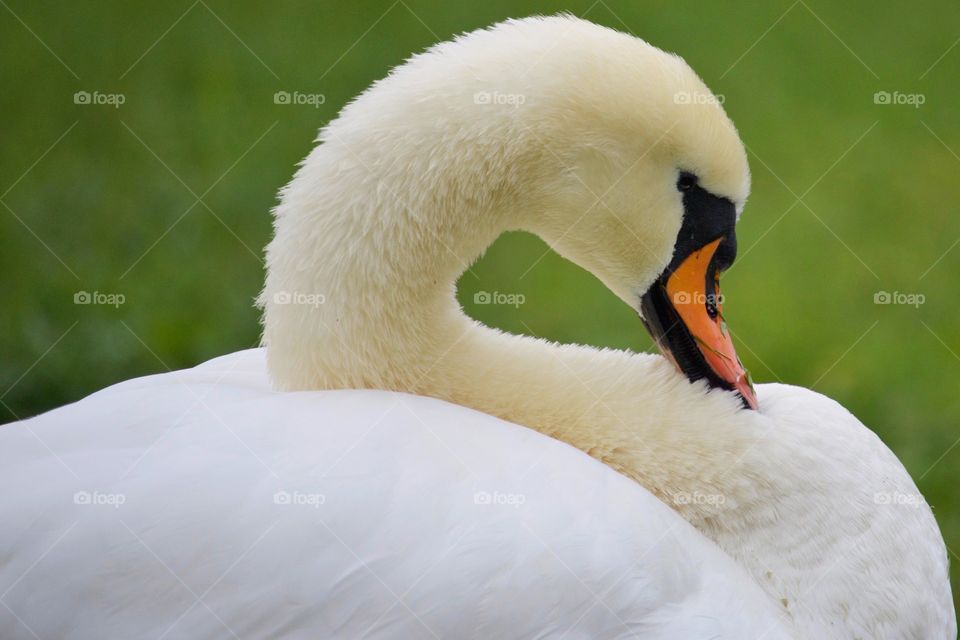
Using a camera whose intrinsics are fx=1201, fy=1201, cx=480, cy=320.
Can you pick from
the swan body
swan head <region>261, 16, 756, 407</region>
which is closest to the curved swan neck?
swan head <region>261, 16, 756, 407</region>

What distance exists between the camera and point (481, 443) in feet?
5.68

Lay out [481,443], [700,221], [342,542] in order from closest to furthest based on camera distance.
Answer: [342,542], [481,443], [700,221]

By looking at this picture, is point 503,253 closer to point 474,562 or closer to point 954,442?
point 954,442

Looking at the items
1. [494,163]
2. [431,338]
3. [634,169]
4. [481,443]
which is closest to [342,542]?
[481,443]

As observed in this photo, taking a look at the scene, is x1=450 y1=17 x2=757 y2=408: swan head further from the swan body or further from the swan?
the swan body

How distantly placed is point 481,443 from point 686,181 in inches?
23.0

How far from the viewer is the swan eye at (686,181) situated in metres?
1.97

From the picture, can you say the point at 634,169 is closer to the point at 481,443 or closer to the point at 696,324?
the point at 696,324

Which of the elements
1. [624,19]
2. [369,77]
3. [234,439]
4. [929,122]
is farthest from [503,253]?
[234,439]

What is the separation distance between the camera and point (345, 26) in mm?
4613

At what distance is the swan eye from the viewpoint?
1.97 meters

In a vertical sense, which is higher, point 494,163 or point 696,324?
point 494,163

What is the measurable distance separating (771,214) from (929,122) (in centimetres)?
88

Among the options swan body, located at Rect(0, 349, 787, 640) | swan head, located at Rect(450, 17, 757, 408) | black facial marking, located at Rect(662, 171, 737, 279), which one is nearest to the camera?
swan body, located at Rect(0, 349, 787, 640)
